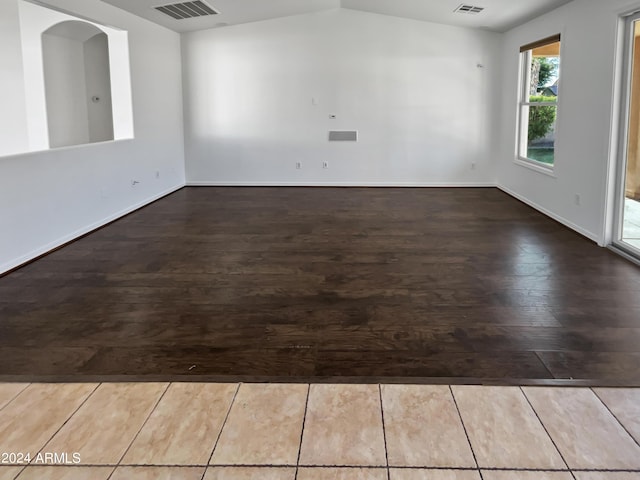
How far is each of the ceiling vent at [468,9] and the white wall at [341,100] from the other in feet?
3.73

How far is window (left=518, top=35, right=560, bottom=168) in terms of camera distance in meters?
6.60

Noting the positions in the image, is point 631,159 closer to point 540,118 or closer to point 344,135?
point 540,118

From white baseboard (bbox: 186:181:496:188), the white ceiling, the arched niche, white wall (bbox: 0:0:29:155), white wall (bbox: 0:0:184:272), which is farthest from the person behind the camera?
white baseboard (bbox: 186:181:496:188)

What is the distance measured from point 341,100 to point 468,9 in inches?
93.6

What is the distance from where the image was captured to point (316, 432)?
2.10 m

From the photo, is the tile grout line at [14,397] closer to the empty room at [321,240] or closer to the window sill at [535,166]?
the empty room at [321,240]

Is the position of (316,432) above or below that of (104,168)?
below

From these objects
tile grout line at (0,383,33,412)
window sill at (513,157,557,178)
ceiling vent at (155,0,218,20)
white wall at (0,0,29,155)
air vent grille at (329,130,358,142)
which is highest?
ceiling vent at (155,0,218,20)

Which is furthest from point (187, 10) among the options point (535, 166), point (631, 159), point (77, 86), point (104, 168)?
point (631, 159)

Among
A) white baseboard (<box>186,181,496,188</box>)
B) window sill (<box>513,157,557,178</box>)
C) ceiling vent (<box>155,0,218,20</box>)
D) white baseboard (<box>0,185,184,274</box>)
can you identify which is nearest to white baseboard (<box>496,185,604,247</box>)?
window sill (<box>513,157,557,178</box>)

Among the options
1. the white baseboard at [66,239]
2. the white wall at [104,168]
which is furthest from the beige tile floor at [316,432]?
the white wall at [104,168]

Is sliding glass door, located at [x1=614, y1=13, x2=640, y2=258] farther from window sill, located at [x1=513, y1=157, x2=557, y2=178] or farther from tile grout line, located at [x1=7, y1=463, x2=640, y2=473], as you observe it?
tile grout line, located at [x1=7, y1=463, x2=640, y2=473]

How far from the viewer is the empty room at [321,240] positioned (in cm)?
211

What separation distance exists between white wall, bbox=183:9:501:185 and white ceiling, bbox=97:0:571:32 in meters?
0.31
